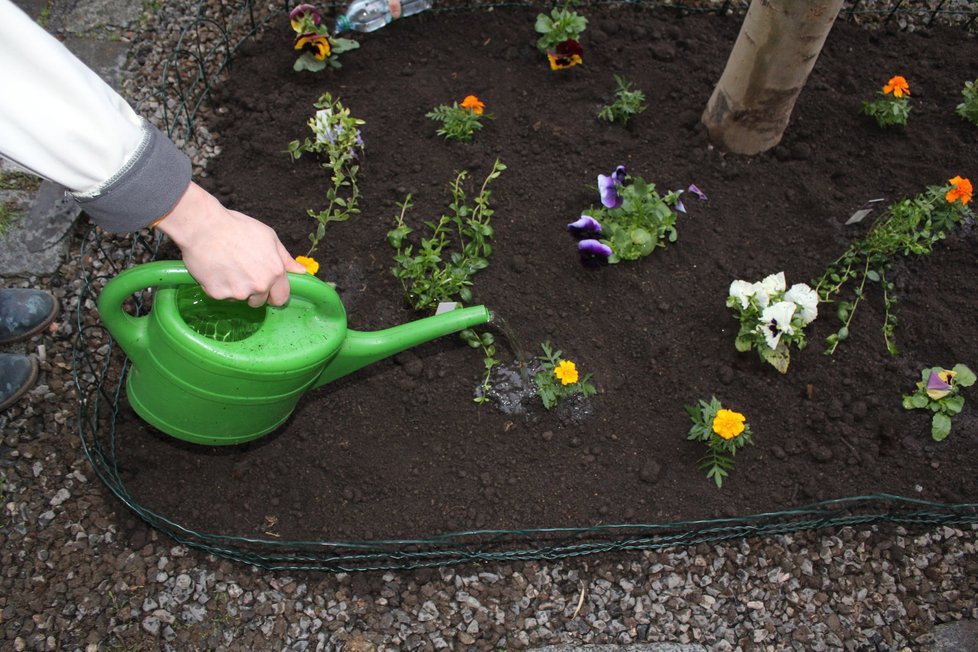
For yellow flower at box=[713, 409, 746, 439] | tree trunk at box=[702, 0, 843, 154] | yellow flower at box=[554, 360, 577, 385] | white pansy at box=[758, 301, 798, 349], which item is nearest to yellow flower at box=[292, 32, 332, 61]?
tree trunk at box=[702, 0, 843, 154]

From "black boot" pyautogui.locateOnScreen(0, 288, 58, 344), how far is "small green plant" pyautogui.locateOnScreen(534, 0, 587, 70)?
205cm

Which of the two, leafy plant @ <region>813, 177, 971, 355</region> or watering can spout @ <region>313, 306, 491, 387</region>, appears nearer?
watering can spout @ <region>313, 306, 491, 387</region>

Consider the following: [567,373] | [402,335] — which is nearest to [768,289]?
[567,373]

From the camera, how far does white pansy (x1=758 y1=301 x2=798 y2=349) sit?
8.04ft

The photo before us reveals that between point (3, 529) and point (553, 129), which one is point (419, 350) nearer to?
point (553, 129)

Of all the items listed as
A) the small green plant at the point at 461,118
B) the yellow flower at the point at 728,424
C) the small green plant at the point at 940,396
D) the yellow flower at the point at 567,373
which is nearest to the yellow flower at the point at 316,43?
the small green plant at the point at 461,118

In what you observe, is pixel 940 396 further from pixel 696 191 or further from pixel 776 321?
pixel 696 191

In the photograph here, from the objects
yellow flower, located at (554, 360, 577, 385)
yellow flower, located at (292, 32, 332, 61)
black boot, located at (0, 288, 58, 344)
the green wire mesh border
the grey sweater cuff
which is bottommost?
the green wire mesh border

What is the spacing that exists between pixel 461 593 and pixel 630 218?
1.34 metres

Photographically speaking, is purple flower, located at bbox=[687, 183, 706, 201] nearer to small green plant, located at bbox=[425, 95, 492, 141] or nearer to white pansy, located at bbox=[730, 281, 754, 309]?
white pansy, located at bbox=[730, 281, 754, 309]

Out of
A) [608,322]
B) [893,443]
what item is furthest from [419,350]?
[893,443]

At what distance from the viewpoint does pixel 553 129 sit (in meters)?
3.05

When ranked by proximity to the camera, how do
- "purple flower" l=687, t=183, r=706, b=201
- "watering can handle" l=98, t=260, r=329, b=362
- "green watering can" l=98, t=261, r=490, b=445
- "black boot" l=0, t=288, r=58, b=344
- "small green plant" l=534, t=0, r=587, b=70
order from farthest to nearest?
"small green plant" l=534, t=0, r=587, b=70, "purple flower" l=687, t=183, r=706, b=201, "black boot" l=0, t=288, r=58, b=344, "green watering can" l=98, t=261, r=490, b=445, "watering can handle" l=98, t=260, r=329, b=362

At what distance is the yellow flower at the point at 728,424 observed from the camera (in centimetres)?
228
